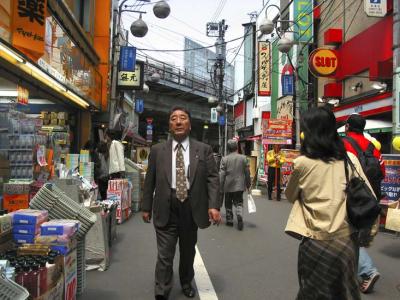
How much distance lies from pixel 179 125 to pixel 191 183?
1.97ft

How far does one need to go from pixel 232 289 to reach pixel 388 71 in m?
10.6

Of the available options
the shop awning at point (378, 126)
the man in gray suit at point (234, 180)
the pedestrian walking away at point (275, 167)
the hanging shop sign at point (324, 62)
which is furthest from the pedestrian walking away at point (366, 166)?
the hanging shop sign at point (324, 62)

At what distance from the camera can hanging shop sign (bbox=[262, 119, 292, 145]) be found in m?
18.4

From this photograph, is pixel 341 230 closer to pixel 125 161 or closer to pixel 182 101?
pixel 125 161

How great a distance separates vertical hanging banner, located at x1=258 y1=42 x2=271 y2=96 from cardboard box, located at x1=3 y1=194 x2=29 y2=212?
21446 mm

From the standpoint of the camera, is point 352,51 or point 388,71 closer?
point 388,71

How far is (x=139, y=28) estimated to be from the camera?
14523 mm

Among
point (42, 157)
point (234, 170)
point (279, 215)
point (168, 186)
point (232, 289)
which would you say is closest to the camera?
point (168, 186)

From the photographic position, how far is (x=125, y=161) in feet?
37.8

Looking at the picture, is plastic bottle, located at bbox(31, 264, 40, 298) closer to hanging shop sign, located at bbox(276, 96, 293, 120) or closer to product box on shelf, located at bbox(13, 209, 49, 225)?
product box on shelf, located at bbox(13, 209, 49, 225)

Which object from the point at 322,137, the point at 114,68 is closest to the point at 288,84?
the point at 114,68

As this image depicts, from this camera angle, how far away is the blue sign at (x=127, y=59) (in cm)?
1784

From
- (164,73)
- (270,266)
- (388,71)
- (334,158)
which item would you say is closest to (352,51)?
(388,71)

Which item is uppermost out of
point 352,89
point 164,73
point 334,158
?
point 164,73
